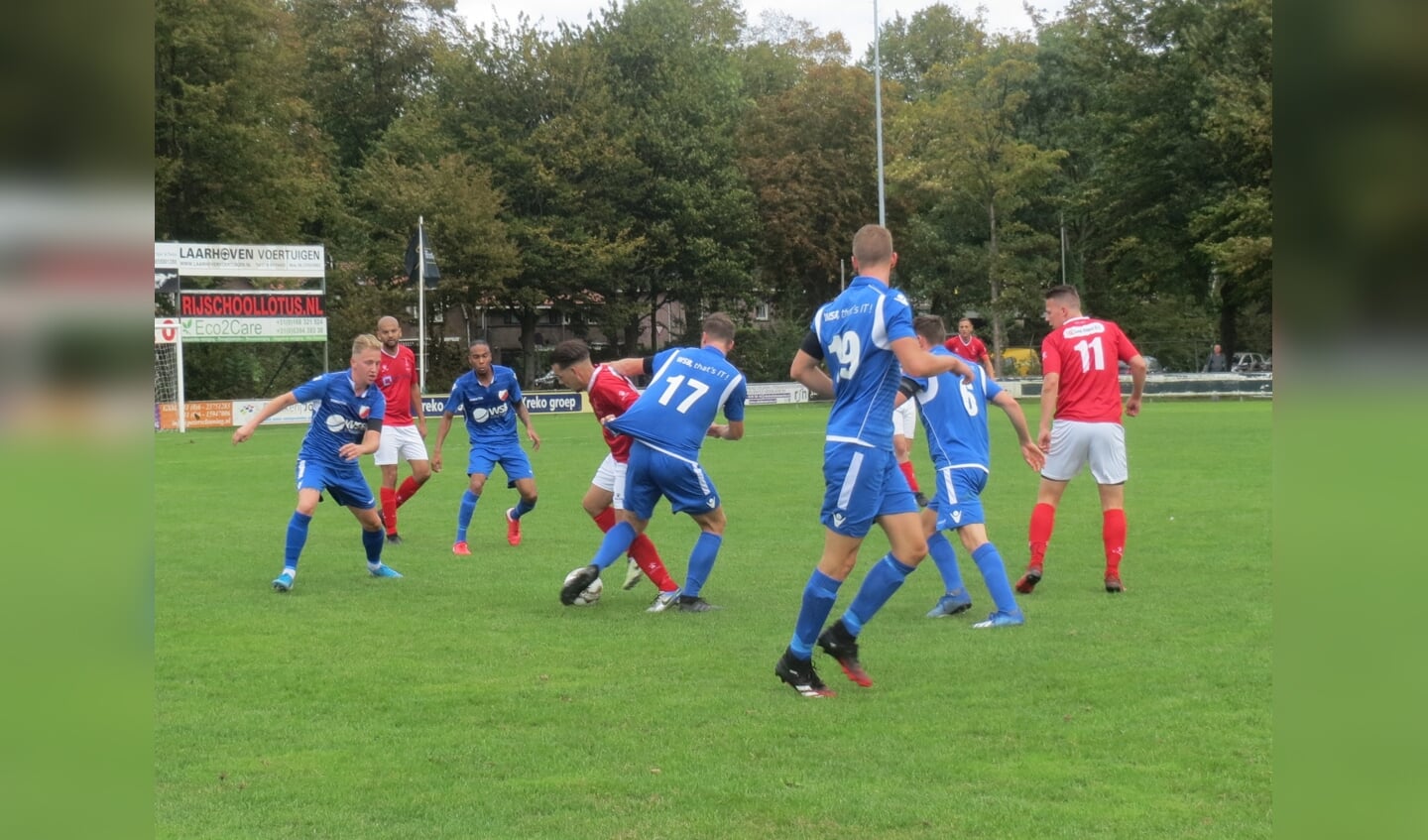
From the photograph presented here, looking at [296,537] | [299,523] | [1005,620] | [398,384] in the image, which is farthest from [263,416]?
[1005,620]

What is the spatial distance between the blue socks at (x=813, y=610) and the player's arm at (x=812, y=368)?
1037 mm

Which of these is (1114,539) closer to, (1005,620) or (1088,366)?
(1088,366)

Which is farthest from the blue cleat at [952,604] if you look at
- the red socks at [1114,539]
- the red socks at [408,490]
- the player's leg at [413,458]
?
the red socks at [408,490]

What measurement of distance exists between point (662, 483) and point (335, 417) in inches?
132

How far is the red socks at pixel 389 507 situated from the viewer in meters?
14.0

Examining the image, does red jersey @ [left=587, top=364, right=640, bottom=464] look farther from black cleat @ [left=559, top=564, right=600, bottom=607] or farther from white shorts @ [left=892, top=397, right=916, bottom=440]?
white shorts @ [left=892, top=397, right=916, bottom=440]

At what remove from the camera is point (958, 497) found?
30.8 feet

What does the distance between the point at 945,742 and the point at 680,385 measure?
414cm
